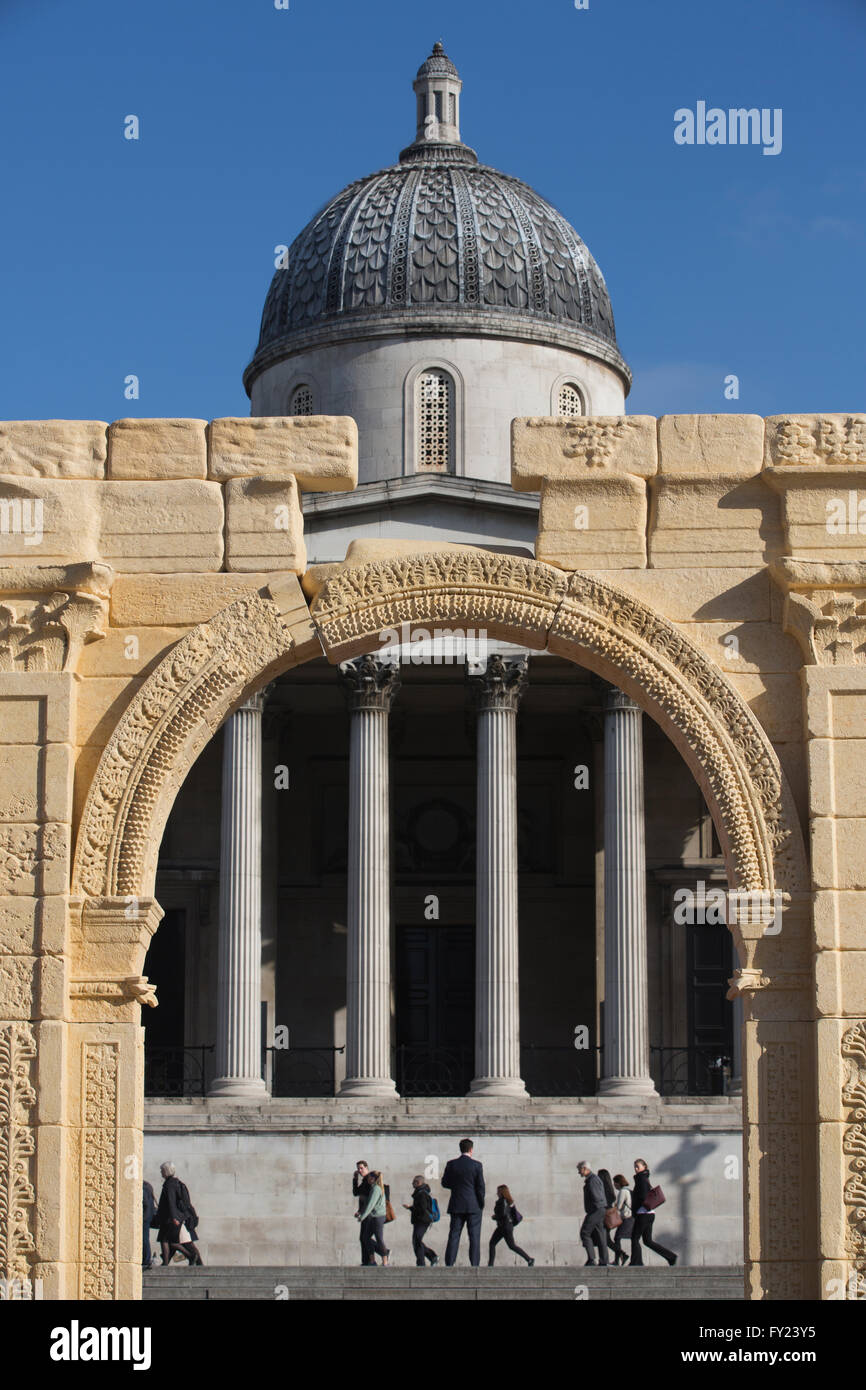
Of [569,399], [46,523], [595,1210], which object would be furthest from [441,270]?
[46,523]

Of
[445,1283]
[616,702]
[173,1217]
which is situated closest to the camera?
[445,1283]

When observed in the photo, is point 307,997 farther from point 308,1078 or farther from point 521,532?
point 521,532

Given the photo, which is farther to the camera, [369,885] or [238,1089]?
[369,885]

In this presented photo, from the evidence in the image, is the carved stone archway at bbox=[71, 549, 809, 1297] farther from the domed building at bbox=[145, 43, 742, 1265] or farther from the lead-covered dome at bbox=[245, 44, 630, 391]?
the lead-covered dome at bbox=[245, 44, 630, 391]

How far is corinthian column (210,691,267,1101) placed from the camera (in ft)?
120

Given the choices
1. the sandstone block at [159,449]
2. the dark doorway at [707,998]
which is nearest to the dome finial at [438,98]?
the dark doorway at [707,998]

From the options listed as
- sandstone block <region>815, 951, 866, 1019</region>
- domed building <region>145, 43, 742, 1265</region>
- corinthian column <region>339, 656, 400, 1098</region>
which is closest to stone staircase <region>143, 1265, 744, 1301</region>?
domed building <region>145, 43, 742, 1265</region>

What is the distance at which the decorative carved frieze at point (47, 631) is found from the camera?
15930 mm

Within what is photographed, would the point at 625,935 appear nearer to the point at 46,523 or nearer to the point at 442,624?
the point at 442,624

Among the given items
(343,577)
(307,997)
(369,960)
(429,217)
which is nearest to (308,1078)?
(307,997)

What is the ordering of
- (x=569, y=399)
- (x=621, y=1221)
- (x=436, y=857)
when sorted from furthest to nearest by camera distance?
1. (x=569, y=399)
2. (x=436, y=857)
3. (x=621, y=1221)

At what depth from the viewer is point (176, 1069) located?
40.8 meters

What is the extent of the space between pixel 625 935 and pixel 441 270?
14.9 m

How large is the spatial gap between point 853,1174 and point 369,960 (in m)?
21.7
